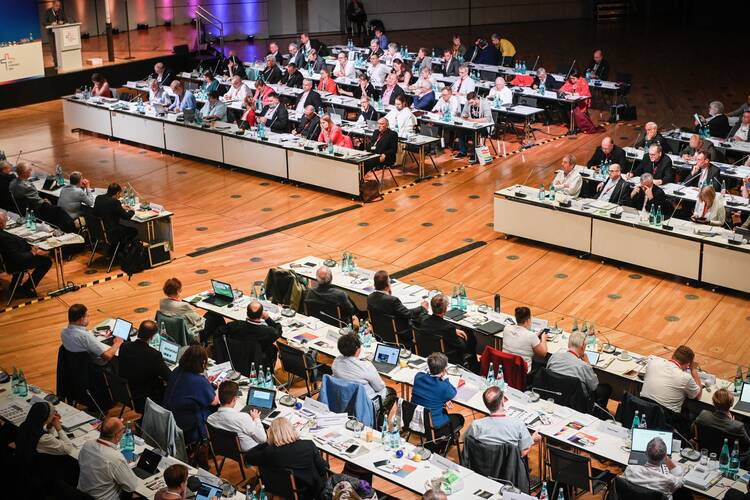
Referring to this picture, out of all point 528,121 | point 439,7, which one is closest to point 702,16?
point 439,7

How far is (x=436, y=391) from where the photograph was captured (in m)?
8.56

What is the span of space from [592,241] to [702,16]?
77.4 feet

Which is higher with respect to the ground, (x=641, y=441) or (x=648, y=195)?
(x=648, y=195)

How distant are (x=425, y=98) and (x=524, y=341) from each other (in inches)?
418

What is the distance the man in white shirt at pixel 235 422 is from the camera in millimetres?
8055

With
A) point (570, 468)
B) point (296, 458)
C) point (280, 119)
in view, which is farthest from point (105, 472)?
point (280, 119)

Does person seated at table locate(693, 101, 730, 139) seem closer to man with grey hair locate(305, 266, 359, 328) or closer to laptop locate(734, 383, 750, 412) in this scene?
man with grey hair locate(305, 266, 359, 328)

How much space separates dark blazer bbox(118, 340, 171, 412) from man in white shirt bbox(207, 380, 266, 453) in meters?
1.29

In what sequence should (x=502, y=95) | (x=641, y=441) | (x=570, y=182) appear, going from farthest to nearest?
(x=502, y=95) < (x=570, y=182) < (x=641, y=441)

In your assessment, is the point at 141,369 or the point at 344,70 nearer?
the point at 141,369

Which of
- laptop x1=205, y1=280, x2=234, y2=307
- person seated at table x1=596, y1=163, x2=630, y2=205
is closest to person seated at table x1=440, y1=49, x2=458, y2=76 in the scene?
person seated at table x1=596, y1=163, x2=630, y2=205

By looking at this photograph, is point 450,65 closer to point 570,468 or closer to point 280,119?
point 280,119

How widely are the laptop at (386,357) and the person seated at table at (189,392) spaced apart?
5.64ft

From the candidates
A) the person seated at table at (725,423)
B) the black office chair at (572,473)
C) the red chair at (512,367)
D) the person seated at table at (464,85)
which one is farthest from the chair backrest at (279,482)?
the person seated at table at (464,85)
